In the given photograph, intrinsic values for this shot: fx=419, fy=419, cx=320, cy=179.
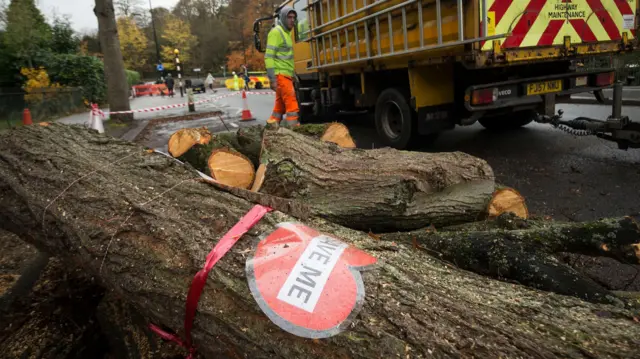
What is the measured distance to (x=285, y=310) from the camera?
1.50 m

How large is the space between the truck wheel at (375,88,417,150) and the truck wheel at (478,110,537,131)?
74.8 inches

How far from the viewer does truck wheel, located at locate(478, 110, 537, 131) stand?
22.6 feet

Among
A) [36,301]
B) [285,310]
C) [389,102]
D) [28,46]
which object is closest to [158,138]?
[389,102]

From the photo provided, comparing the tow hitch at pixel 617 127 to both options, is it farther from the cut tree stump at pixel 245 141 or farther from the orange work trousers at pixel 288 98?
the orange work trousers at pixel 288 98

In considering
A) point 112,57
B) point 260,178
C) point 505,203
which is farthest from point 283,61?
point 112,57

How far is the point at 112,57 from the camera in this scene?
12.0 meters

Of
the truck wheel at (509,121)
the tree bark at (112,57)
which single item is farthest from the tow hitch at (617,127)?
the tree bark at (112,57)

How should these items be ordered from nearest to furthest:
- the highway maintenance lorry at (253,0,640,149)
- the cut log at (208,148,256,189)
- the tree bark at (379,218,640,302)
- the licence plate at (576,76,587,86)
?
the tree bark at (379,218,640,302) < the cut log at (208,148,256,189) < the highway maintenance lorry at (253,0,640,149) < the licence plate at (576,76,587,86)

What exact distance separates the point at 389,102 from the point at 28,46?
18.2 m

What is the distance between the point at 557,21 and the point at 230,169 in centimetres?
430

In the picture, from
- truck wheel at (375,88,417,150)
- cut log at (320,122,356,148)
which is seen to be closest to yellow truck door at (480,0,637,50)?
truck wheel at (375,88,417,150)

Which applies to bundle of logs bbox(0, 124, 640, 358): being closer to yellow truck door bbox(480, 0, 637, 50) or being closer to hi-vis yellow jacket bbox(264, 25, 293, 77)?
yellow truck door bbox(480, 0, 637, 50)

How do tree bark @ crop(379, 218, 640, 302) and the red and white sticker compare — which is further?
tree bark @ crop(379, 218, 640, 302)

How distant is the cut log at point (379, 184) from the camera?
2668 mm
